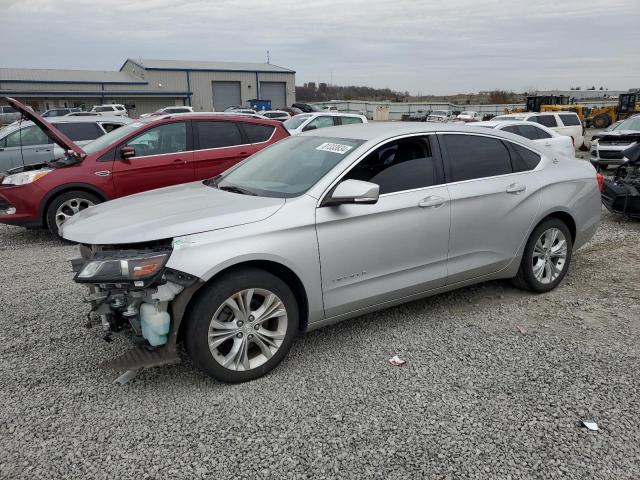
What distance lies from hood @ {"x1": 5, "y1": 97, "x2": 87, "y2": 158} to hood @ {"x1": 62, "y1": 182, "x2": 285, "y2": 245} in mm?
3256

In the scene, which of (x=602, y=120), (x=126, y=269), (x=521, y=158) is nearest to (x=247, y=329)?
(x=126, y=269)

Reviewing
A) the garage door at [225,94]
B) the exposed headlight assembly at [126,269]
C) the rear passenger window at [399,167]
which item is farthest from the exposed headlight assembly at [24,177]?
the garage door at [225,94]

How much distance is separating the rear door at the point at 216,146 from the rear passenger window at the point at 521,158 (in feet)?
14.2

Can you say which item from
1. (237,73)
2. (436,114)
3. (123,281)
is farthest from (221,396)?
(237,73)

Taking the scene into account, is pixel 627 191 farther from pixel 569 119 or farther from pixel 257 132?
pixel 569 119

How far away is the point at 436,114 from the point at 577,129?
20.8 m

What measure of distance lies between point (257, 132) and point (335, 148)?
4491 mm

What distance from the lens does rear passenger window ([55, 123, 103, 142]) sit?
10180mm

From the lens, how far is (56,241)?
7262 mm

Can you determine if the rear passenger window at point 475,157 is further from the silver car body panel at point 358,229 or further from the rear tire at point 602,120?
the rear tire at point 602,120

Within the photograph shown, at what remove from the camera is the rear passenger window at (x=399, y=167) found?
377 centimetres

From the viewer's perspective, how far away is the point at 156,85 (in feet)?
179

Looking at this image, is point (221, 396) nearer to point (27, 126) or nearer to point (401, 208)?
point (401, 208)

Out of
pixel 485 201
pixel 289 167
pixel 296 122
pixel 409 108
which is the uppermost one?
pixel 409 108
